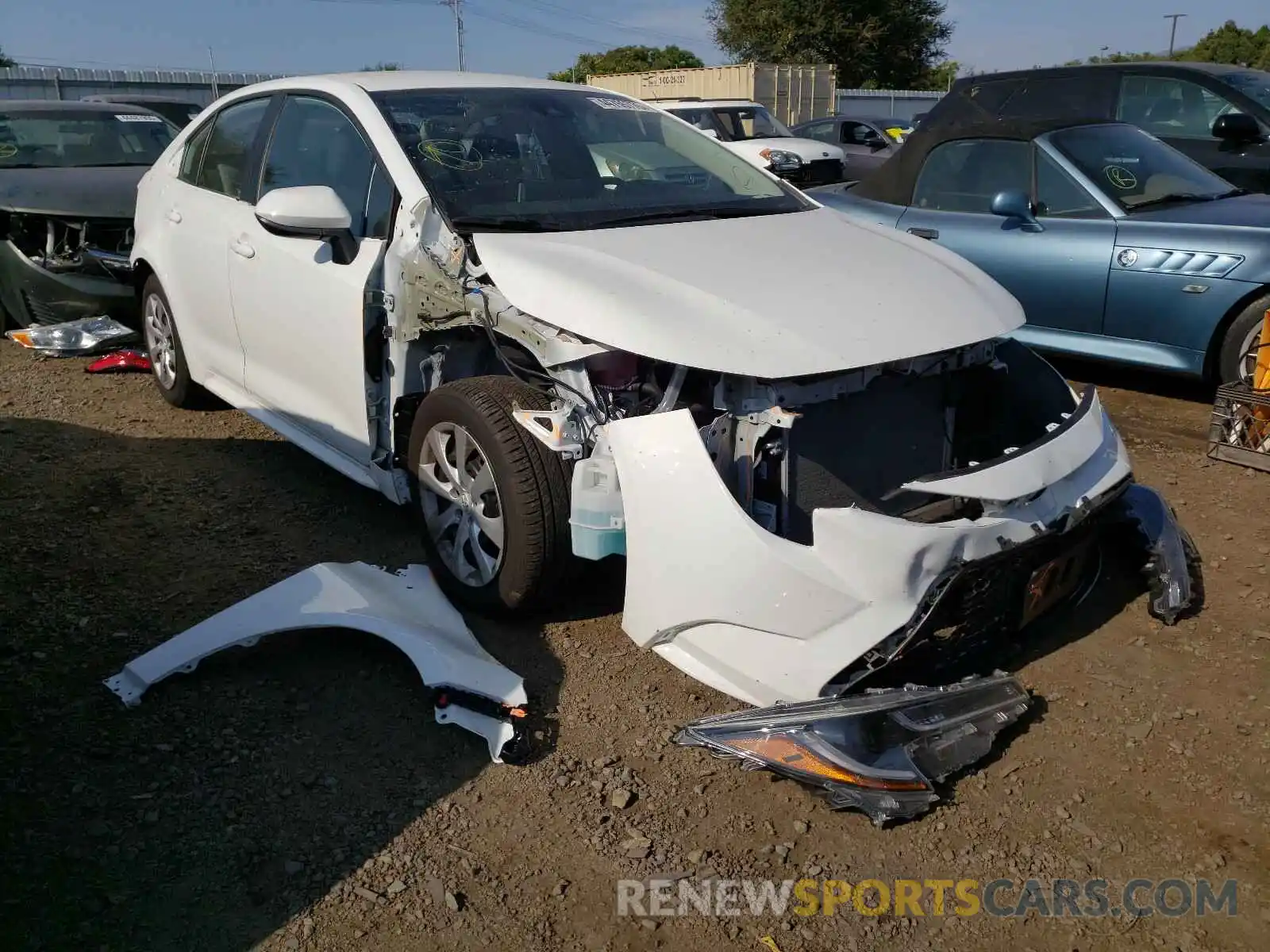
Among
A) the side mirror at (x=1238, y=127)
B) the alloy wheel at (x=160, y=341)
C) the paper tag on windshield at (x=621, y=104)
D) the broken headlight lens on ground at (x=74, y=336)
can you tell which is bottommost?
the broken headlight lens on ground at (x=74, y=336)

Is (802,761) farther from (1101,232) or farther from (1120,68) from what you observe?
(1120,68)

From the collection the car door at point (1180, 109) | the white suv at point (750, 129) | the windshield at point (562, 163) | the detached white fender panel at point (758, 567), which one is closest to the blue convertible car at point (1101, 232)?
the car door at point (1180, 109)

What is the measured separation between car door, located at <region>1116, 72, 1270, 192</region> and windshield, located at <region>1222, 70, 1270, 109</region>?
0.55 feet

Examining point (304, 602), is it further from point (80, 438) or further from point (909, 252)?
point (80, 438)

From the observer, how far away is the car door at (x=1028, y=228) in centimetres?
592

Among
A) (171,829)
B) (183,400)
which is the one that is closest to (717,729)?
(171,829)

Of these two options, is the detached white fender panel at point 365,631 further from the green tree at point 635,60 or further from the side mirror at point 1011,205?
the green tree at point 635,60

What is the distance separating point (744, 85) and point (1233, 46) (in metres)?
35.5

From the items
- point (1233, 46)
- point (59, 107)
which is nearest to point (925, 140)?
point (59, 107)

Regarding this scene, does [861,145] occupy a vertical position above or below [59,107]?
below

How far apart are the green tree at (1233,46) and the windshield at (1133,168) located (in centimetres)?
4898

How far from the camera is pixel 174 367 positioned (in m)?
5.70

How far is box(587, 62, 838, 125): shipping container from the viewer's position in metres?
28.2

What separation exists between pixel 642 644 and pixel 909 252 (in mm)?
1677
